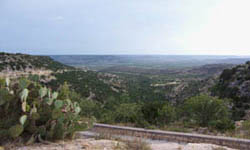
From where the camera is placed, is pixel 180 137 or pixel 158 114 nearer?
pixel 180 137

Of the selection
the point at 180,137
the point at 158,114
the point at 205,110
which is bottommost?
the point at 205,110

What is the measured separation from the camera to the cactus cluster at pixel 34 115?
16.7ft

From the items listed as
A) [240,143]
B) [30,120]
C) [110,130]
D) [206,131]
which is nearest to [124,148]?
[30,120]

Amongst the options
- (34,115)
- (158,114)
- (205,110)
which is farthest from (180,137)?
(205,110)

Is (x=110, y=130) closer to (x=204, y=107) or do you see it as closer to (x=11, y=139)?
(x=11, y=139)

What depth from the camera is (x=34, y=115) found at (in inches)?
200

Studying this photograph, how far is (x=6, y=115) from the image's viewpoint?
5316 millimetres

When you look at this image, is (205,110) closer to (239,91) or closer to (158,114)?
(158,114)

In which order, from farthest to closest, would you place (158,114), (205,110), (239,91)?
(239,91), (205,110), (158,114)

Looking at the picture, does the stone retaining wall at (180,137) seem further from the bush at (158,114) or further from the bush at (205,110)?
the bush at (205,110)

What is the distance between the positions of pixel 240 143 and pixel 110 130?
4250 millimetres

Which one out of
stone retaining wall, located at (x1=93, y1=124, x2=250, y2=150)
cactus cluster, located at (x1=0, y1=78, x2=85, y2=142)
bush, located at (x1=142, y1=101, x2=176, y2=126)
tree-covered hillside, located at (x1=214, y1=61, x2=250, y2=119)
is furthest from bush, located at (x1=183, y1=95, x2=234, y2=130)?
tree-covered hillside, located at (x1=214, y1=61, x2=250, y2=119)

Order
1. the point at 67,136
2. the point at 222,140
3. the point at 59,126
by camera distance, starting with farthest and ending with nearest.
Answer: the point at 222,140 → the point at 67,136 → the point at 59,126

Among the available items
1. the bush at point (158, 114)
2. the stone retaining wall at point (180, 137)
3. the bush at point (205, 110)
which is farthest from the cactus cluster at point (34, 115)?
the bush at point (205, 110)
